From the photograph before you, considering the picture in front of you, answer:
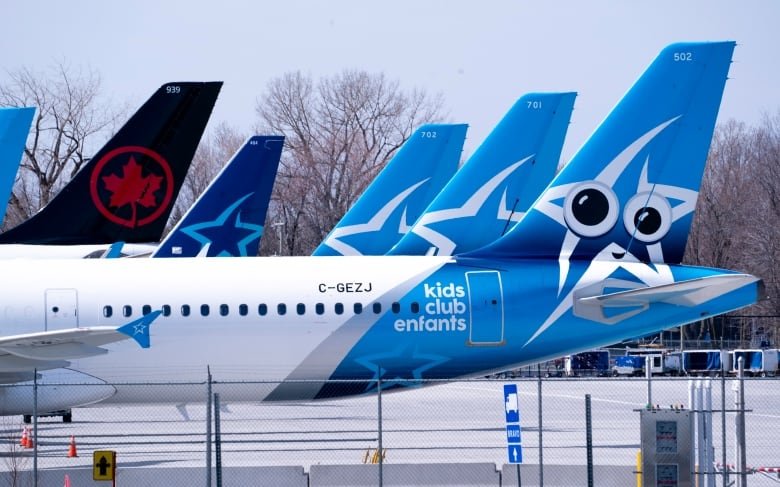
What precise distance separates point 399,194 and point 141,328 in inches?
539

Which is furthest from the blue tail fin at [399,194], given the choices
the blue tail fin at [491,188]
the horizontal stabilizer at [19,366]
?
the horizontal stabilizer at [19,366]

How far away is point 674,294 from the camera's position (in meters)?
25.2

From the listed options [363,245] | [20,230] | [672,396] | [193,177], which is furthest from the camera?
[193,177]

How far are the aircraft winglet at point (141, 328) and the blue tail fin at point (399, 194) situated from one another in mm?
10220

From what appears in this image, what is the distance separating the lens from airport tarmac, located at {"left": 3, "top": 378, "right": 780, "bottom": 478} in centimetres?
2402

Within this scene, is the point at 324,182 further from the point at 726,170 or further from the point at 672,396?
the point at 672,396

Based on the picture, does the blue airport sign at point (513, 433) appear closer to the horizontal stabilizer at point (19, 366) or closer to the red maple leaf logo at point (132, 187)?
the horizontal stabilizer at point (19, 366)

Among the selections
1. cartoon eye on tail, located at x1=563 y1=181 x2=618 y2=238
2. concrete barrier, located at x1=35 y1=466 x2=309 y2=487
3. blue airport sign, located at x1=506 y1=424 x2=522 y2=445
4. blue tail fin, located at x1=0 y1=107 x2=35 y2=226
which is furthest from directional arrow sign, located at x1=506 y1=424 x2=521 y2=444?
blue tail fin, located at x1=0 y1=107 x2=35 y2=226

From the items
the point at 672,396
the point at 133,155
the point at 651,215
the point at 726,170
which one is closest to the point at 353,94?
the point at 726,170

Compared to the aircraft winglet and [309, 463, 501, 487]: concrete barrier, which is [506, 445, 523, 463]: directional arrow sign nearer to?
[309, 463, 501, 487]: concrete barrier

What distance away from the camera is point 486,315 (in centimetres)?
2592

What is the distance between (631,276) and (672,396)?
1516cm

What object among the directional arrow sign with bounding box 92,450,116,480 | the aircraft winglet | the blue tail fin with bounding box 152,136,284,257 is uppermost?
the blue tail fin with bounding box 152,136,284,257

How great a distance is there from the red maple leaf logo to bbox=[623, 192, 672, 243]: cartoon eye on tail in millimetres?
11614
